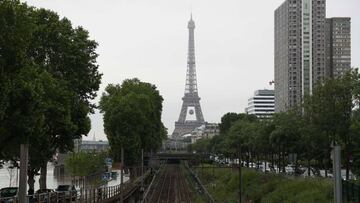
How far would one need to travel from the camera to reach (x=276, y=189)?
47156 mm

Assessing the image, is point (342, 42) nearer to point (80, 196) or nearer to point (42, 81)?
point (80, 196)

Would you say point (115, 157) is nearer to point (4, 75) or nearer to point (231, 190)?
point (231, 190)

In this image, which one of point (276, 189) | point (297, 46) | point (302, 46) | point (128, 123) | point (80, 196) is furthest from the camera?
point (297, 46)

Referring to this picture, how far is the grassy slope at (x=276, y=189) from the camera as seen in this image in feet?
117

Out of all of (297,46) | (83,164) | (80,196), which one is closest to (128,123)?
(83,164)

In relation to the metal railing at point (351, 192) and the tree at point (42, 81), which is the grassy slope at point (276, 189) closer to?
the metal railing at point (351, 192)

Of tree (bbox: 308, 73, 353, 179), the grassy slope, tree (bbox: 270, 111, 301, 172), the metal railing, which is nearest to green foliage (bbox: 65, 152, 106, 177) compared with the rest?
the grassy slope

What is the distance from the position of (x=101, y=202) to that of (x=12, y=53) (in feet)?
94.0

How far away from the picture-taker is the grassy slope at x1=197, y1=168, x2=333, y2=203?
1406 inches

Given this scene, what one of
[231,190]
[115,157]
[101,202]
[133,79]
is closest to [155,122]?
[133,79]

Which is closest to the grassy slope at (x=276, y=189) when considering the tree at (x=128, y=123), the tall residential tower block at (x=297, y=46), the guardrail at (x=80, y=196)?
the guardrail at (x=80, y=196)

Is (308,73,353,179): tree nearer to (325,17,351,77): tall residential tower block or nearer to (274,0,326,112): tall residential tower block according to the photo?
(325,17,351,77): tall residential tower block

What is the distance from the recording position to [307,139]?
4662 cm

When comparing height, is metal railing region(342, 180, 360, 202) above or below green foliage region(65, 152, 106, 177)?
above
